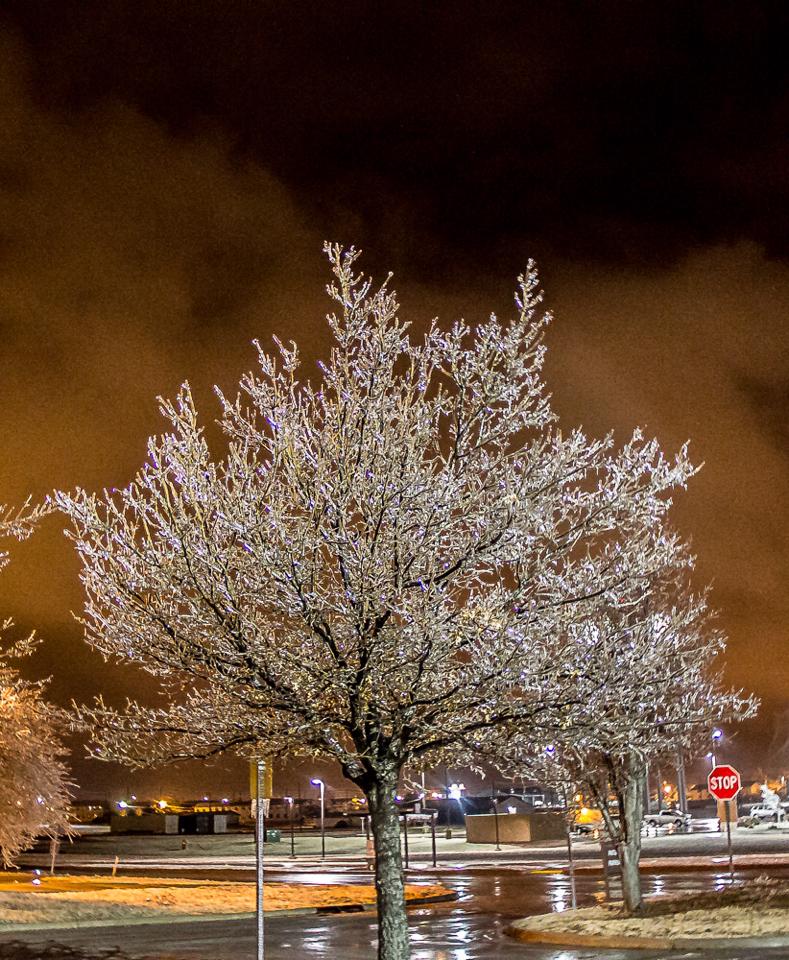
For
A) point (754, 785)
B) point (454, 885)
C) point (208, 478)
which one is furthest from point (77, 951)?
point (754, 785)

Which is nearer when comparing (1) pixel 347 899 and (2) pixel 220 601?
(2) pixel 220 601

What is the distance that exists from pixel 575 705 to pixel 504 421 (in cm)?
258

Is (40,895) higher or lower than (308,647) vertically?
lower

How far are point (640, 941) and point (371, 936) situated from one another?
5768mm

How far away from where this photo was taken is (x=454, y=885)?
36375mm

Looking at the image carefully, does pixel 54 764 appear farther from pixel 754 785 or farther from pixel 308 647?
pixel 754 785

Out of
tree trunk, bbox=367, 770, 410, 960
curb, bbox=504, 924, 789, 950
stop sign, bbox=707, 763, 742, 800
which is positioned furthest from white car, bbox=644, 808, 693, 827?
tree trunk, bbox=367, 770, 410, 960

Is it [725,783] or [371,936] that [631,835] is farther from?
[725,783]

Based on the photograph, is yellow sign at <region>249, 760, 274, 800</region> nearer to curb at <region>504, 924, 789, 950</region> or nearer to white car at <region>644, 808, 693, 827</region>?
curb at <region>504, 924, 789, 950</region>

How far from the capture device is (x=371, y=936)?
72.7 ft

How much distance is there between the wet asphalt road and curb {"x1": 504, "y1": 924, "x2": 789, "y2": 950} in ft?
1.12

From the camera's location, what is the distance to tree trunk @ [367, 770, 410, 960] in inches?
435

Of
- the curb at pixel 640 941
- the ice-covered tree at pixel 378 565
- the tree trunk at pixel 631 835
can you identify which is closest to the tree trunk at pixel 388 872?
the ice-covered tree at pixel 378 565

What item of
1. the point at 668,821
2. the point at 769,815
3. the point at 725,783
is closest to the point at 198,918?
the point at 725,783
